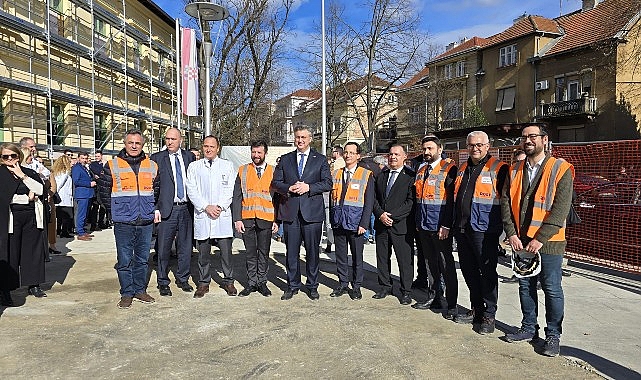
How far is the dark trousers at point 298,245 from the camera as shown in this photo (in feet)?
20.2

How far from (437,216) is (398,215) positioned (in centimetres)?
67

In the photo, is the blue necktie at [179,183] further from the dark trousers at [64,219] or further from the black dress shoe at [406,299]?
the dark trousers at [64,219]

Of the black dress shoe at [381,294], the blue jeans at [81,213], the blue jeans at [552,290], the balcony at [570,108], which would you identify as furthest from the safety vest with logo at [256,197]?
the balcony at [570,108]

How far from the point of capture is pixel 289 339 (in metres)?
4.69

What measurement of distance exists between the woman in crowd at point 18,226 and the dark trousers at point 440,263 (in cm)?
467

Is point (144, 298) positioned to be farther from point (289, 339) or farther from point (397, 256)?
point (397, 256)

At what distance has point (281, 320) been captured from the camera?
5.25 meters

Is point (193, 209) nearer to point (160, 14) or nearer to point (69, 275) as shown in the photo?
point (69, 275)

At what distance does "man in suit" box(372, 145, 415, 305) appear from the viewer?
19.9ft

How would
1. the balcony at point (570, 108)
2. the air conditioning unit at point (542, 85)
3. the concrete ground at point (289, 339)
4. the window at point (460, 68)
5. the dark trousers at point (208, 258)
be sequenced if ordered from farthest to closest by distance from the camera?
the window at point (460, 68) → the air conditioning unit at point (542, 85) → the balcony at point (570, 108) → the dark trousers at point (208, 258) → the concrete ground at point (289, 339)

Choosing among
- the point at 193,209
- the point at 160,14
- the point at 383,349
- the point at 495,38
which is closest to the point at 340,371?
the point at 383,349

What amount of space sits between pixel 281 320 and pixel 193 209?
2.08 m

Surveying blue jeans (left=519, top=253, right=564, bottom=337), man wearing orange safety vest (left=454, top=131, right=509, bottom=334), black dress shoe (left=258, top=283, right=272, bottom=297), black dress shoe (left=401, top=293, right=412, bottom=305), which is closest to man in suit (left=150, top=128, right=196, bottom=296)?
black dress shoe (left=258, top=283, right=272, bottom=297)

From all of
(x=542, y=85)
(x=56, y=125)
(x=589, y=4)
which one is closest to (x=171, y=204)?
(x=56, y=125)
